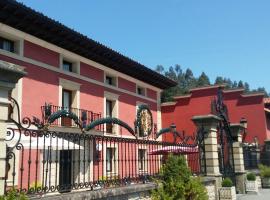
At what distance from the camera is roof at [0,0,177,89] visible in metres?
14.4

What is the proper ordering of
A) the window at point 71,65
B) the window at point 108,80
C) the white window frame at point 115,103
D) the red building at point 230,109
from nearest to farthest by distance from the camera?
1. the window at point 71,65
2. the white window frame at point 115,103
3. the window at point 108,80
4. the red building at point 230,109

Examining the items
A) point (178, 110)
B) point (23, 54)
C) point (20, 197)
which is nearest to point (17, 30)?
point (23, 54)

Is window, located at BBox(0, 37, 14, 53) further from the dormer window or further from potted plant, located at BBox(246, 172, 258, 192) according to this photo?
potted plant, located at BBox(246, 172, 258, 192)

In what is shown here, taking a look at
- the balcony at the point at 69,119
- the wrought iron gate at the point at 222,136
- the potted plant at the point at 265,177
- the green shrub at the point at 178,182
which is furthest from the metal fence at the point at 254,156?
the green shrub at the point at 178,182

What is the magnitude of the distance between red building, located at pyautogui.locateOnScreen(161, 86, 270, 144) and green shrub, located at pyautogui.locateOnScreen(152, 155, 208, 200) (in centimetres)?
1827

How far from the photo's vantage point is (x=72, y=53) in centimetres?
1864

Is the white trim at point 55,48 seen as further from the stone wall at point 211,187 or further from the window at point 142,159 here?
the stone wall at point 211,187

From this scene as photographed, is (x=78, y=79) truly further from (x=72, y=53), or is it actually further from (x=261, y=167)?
(x=261, y=167)

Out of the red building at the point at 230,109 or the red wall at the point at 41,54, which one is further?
the red building at the point at 230,109

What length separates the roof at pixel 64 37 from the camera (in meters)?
14.4

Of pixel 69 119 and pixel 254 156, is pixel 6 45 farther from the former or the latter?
pixel 254 156

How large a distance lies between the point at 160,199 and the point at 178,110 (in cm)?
2216

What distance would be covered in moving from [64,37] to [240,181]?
35.2ft

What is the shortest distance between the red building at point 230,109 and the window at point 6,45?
16409mm
